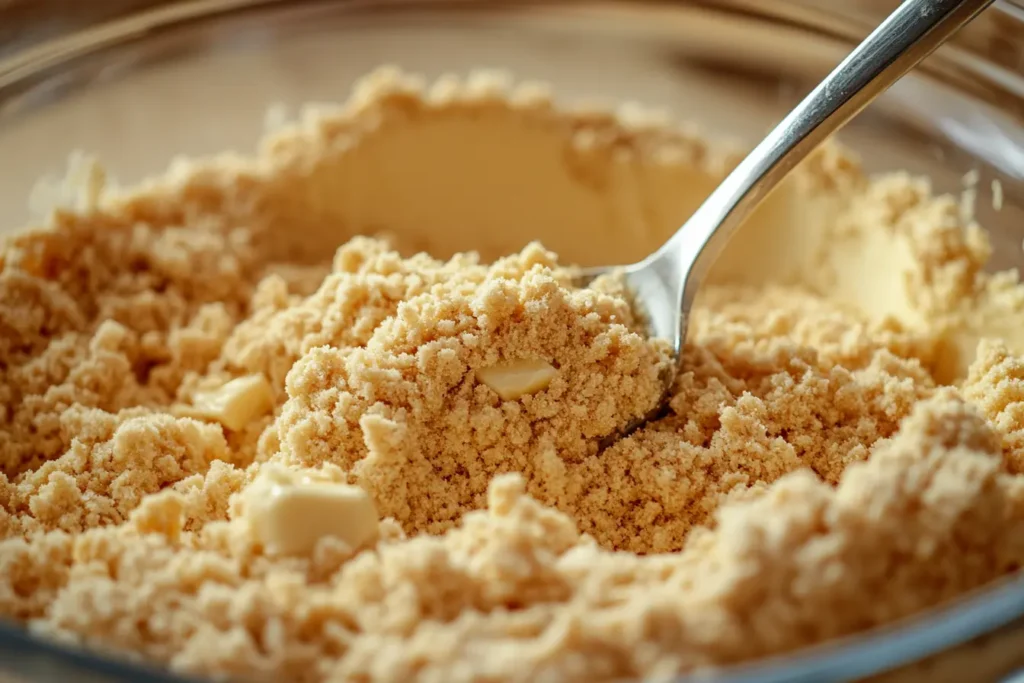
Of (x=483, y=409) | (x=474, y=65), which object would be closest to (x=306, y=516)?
(x=483, y=409)

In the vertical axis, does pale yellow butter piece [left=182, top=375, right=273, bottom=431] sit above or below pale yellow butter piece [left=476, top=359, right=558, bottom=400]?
above

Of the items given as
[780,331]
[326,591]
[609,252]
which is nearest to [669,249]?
[780,331]

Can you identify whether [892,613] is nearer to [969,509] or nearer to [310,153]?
[969,509]

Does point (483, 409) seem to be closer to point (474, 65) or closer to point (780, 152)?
point (780, 152)

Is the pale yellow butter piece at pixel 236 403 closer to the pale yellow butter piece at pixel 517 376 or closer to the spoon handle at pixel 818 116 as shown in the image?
the pale yellow butter piece at pixel 517 376

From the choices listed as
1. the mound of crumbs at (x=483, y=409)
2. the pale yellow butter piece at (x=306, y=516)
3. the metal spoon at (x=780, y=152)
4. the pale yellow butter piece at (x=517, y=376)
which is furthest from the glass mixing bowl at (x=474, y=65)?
the pale yellow butter piece at (x=306, y=516)

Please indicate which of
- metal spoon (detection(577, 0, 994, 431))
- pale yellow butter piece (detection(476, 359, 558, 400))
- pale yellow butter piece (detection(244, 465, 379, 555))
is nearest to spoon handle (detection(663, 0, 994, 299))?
metal spoon (detection(577, 0, 994, 431))

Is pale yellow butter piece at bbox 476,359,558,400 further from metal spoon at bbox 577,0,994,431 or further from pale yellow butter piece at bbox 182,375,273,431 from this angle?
pale yellow butter piece at bbox 182,375,273,431
